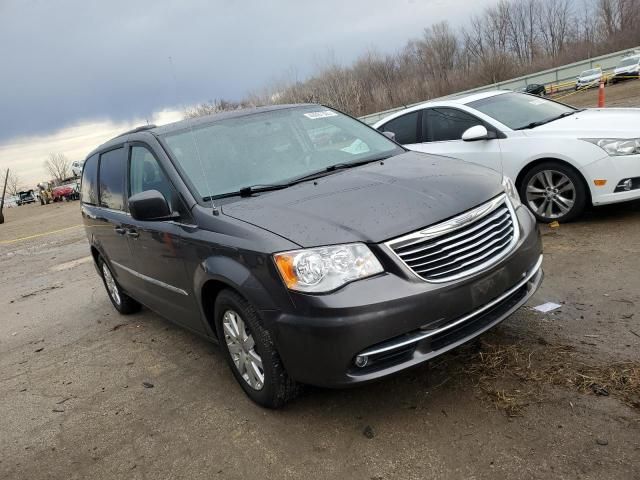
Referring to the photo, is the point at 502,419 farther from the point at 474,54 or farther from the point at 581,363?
the point at 474,54

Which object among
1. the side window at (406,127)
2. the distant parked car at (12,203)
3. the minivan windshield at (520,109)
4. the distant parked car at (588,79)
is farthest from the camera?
the distant parked car at (12,203)

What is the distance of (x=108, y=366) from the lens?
450cm

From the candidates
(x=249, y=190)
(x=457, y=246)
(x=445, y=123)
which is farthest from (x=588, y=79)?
(x=457, y=246)

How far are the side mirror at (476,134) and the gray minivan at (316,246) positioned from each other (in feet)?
7.26

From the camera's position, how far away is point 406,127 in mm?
7312

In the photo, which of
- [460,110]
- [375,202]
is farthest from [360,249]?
Result: [460,110]

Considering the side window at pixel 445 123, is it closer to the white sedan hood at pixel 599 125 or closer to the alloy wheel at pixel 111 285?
the white sedan hood at pixel 599 125

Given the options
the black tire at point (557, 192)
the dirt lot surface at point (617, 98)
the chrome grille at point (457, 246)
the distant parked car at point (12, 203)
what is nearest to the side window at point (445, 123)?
the black tire at point (557, 192)

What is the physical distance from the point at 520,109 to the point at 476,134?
94cm

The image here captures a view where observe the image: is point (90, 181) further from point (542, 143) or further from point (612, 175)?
point (612, 175)

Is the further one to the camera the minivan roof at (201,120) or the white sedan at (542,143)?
the white sedan at (542,143)

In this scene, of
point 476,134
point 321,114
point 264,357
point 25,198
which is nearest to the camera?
point 264,357

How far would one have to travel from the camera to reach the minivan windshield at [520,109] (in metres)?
6.39

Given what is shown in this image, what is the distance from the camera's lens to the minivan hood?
9.14 feet
